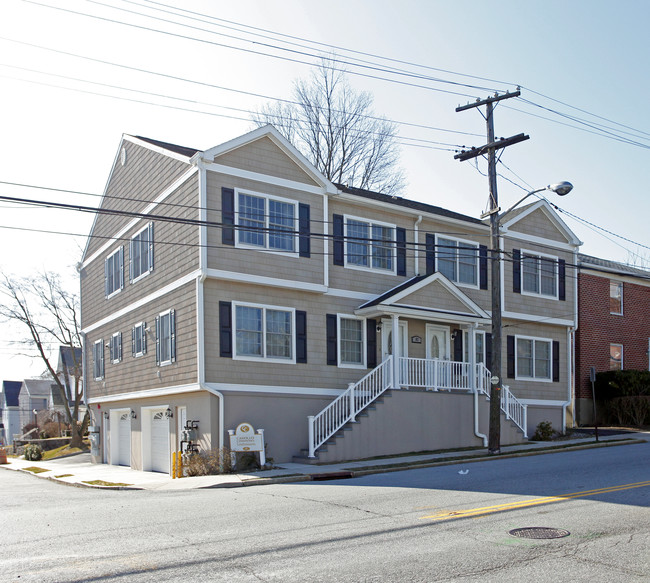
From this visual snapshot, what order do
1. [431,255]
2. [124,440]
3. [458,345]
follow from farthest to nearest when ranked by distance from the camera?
[124,440] → [458,345] → [431,255]

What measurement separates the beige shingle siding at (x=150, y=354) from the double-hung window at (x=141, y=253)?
4.06 feet

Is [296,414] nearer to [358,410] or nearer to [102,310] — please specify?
[358,410]

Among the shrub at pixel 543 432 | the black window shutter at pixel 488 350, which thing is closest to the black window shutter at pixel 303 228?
the black window shutter at pixel 488 350

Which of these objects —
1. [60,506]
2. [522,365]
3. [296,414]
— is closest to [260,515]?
[60,506]

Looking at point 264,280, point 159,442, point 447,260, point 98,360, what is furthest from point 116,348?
point 447,260

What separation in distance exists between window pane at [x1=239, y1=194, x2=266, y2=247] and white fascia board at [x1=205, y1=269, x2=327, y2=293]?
96cm

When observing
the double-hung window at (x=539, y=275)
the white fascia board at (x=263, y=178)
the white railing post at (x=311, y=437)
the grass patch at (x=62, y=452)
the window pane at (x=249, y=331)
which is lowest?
the grass patch at (x=62, y=452)

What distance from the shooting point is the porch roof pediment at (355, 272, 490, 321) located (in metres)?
22.0

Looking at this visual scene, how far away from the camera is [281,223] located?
819 inches

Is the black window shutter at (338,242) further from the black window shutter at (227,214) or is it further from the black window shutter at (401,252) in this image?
the black window shutter at (227,214)

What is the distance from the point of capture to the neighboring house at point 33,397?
75.8 metres

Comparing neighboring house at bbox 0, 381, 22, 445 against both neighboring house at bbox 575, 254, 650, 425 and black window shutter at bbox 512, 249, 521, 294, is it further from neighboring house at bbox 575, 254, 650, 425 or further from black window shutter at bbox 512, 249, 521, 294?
black window shutter at bbox 512, 249, 521, 294

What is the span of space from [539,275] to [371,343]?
8393mm

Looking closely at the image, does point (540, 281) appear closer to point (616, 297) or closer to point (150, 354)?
point (616, 297)
